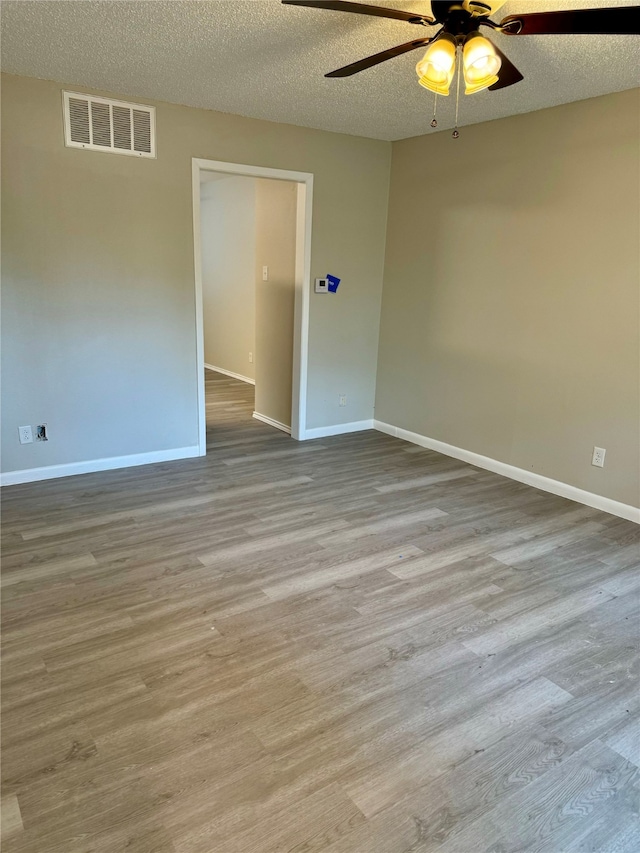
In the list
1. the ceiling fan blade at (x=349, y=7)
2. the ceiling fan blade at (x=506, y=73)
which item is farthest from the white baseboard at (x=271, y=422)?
the ceiling fan blade at (x=349, y=7)

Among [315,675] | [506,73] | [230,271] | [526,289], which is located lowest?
[315,675]

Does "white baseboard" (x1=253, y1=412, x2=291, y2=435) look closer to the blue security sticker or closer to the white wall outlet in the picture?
the blue security sticker

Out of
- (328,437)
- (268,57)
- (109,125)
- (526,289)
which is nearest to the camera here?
(268,57)

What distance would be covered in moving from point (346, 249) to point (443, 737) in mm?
3856

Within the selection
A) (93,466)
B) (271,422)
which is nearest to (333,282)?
(271,422)

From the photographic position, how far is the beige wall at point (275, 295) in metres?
4.72

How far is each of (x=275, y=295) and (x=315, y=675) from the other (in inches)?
145

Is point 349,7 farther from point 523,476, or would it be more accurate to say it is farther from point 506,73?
point 523,476

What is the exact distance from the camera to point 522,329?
3857 millimetres

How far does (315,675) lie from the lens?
6.67ft

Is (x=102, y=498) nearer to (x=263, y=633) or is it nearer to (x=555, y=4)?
(x=263, y=633)

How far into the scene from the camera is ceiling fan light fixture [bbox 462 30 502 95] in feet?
6.46

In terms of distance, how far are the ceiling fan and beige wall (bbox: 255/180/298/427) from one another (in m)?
2.52

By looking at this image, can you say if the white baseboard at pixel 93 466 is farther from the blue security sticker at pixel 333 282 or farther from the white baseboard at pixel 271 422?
the blue security sticker at pixel 333 282
